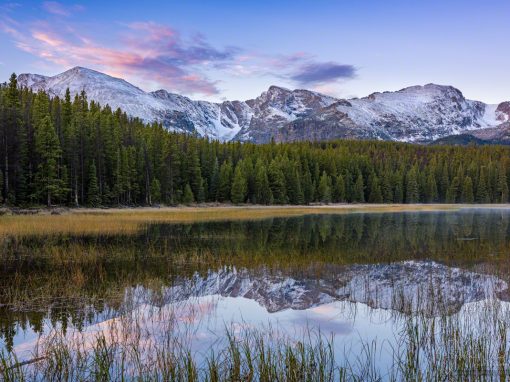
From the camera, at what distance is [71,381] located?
740 centimetres

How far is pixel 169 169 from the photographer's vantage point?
81.4 m

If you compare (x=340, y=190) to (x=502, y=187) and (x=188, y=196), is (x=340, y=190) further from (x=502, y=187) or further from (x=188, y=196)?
(x=502, y=187)

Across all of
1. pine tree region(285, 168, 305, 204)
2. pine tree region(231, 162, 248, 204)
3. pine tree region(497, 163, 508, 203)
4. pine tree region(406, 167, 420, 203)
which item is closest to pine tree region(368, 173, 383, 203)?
pine tree region(406, 167, 420, 203)

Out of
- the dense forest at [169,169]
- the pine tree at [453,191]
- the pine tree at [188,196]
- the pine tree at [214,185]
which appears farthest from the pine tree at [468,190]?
the pine tree at [188,196]

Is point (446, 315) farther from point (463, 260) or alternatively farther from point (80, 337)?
point (463, 260)

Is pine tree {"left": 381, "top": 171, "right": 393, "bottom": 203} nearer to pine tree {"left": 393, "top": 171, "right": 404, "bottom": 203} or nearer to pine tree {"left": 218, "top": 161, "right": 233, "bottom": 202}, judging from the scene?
pine tree {"left": 393, "top": 171, "right": 404, "bottom": 203}

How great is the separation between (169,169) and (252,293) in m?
68.9

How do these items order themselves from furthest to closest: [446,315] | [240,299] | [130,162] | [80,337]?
1. [130,162]
2. [240,299]
3. [446,315]
4. [80,337]

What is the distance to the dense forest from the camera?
5694 cm

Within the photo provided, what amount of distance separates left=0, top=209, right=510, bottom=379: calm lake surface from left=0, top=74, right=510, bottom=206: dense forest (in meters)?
35.4

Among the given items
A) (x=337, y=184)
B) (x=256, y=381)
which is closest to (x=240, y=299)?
(x=256, y=381)

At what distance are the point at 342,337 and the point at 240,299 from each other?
4382mm

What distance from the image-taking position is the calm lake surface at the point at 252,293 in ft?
33.2

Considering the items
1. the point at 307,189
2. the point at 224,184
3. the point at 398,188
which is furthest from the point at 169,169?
the point at 398,188
